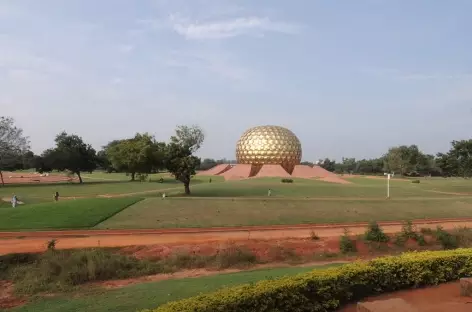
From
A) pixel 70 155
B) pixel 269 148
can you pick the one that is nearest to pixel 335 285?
pixel 70 155

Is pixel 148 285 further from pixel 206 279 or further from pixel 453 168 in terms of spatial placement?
pixel 453 168

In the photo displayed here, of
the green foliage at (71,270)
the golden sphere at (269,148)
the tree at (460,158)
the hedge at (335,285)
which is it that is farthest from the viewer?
the golden sphere at (269,148)

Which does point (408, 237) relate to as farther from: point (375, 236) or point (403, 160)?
point (403, 160)

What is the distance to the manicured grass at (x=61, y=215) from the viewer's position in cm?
1900

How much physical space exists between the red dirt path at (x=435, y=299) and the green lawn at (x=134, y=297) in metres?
3.10

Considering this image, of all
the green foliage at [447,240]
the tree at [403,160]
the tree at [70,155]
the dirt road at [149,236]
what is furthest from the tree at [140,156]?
the tree at [403,160]

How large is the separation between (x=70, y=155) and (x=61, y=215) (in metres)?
31.5

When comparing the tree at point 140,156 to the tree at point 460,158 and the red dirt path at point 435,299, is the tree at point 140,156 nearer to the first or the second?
the tree at point 460,158

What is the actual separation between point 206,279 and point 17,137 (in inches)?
1781

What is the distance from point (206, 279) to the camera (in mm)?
10695

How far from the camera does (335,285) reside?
7.89 meters

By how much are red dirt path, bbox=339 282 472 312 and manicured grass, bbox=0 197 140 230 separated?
1509cm

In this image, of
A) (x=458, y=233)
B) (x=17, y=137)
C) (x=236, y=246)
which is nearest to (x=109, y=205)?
(x=236, y=246)

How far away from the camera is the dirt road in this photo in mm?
15469
